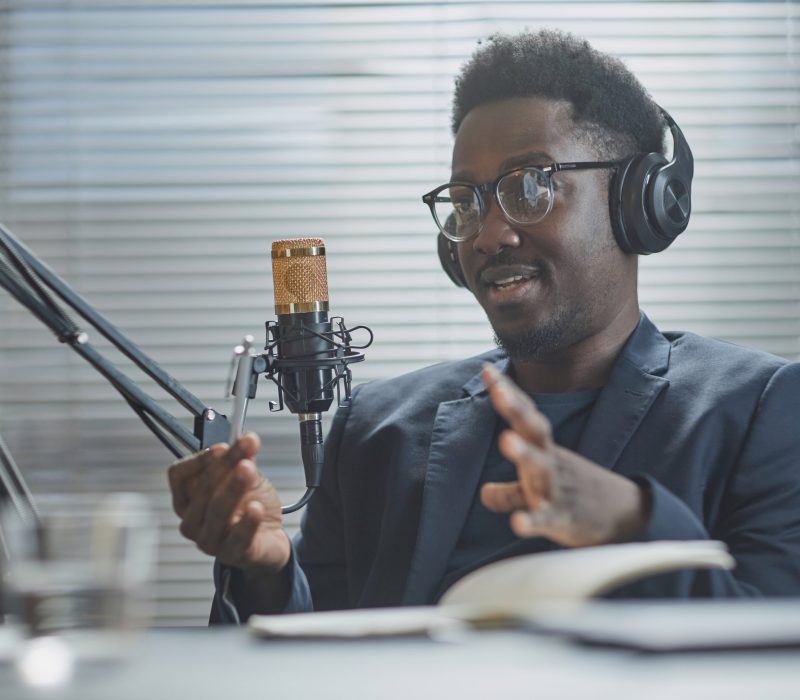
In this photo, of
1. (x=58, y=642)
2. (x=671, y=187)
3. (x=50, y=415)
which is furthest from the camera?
(x=50, y=415)

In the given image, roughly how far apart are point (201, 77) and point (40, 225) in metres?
0.51

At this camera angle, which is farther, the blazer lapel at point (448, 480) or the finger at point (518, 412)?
the blazer lapel at point (448, 480)

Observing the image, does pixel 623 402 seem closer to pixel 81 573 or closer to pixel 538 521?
pixel 538 521

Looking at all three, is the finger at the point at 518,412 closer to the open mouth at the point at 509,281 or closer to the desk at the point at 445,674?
the desk at the point at 445,674

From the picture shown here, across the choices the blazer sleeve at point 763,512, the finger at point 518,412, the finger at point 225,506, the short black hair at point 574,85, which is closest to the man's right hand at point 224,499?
the finger at point 225,506

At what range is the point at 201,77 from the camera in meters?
2.44

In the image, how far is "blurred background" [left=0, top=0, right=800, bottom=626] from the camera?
2.42 metres

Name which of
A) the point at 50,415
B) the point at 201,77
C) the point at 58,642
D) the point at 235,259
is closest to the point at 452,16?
the point at 201,77

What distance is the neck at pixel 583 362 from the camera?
1.71 metres

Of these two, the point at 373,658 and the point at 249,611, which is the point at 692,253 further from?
the point at 373,658

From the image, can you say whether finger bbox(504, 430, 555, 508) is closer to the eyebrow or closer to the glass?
the glass

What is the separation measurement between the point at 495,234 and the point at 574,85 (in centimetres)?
30

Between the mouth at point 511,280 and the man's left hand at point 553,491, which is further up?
the mouth at point 511,280

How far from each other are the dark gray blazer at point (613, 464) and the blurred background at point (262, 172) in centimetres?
66
